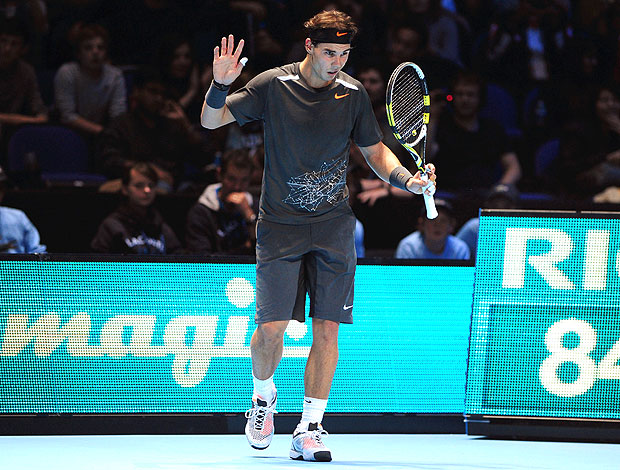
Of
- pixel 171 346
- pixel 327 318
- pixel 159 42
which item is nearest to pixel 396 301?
pixel 327 318

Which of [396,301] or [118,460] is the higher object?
[396,301]

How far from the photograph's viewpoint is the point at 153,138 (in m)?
9.48

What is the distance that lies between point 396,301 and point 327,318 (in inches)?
36.0

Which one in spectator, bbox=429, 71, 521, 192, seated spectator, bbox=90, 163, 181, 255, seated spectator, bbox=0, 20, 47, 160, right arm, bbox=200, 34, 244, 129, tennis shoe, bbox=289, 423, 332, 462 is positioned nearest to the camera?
right arm, bbox=200, 34, 244, 129

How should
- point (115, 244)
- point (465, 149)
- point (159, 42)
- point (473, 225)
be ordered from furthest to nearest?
point (159, 42) → point (465, 149) → point (473, 225) → point (115, 244)

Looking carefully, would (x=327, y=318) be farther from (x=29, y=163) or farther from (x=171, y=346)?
(x=29, y=163)

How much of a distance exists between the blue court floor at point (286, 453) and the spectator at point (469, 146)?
14.0ft

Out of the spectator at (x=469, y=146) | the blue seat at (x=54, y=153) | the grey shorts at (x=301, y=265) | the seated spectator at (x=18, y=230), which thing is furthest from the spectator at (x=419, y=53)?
the grey shorts at (x=301, y=265)

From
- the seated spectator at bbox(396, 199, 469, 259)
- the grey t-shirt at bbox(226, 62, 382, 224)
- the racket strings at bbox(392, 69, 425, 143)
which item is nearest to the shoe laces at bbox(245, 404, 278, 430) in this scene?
the grey t-shirt at bbox(226, 62, 382, 224)

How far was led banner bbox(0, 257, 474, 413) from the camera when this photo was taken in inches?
220

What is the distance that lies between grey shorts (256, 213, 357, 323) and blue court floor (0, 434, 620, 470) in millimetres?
709

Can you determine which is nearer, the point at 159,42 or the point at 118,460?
the point at 118,460

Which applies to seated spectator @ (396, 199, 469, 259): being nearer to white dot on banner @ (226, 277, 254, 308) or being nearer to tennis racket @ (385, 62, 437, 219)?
white dot on banner @ (226, 277, 254, 308)

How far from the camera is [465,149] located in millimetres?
9688
